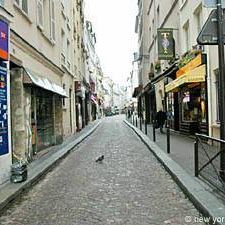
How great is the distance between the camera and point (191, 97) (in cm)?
2038

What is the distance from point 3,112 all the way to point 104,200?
3.12 metres

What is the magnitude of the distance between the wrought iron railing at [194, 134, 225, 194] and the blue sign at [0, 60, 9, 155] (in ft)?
13.1

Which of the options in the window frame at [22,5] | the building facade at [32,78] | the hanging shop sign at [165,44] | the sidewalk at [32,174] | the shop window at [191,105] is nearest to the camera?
the sidewalk at [32,174]

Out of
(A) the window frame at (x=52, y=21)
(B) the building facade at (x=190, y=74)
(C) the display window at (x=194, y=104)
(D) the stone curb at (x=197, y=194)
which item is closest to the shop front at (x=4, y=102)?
(D) the stone curb at (x=197, y=194)

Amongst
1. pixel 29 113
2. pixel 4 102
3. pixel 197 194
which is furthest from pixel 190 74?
pixel 197 194

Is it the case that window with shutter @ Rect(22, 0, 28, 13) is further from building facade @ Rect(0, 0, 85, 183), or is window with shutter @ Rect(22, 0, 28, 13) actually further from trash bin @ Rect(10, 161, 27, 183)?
trash bin @ Rect(10, 161, 27, 183)

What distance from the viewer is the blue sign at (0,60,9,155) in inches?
354

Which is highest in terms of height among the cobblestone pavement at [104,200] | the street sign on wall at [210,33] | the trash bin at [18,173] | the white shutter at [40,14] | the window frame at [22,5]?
the white shutter at [40,14]

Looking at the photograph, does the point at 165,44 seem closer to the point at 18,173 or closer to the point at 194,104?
the point at 194,104

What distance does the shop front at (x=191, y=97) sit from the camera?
16.7 metres

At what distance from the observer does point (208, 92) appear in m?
15.9

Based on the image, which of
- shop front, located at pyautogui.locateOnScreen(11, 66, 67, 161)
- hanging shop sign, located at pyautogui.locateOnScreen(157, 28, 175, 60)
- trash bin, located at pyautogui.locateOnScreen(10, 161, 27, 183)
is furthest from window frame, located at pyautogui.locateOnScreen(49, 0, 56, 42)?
trash bin, located at pyautogui.locateOnScreen(10, 161, 27, 183)

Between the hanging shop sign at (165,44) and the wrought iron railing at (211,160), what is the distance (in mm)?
15232

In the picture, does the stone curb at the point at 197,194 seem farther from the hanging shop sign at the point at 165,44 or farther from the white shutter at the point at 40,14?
the hanging shop sign at the point at 165,44
